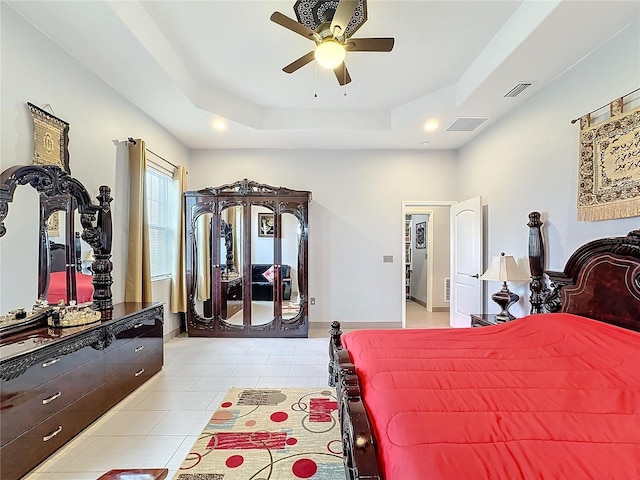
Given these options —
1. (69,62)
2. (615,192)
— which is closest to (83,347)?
(69,62)

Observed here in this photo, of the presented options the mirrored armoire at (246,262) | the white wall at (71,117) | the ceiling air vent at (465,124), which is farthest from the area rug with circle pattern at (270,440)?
the ceiling air vent at (465,124)

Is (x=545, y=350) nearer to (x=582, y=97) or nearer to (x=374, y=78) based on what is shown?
(x=582, y=97)

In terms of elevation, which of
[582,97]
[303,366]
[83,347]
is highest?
[582,97]

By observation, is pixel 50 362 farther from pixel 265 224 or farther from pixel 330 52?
pixel 265 224

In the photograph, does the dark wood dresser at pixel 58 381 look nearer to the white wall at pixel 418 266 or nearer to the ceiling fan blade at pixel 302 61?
the ceiling fan blade at pixel 302 61

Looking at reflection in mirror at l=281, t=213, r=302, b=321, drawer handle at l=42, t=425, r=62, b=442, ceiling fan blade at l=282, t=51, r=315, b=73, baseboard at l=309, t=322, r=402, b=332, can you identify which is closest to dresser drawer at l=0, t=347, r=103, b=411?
drawer handle at l=42, t=425, r=62, b=442

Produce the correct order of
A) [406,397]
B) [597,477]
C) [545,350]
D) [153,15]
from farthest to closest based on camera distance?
[153,15] < [545,350] < [406,397] < [597,477]

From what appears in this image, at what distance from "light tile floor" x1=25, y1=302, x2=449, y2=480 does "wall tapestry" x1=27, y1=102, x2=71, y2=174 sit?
80.3 inches

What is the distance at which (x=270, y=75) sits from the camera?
3.49 metres

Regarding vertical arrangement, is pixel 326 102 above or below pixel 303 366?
above

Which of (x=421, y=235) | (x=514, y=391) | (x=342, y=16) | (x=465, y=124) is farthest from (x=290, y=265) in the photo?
(x=421, y=235)

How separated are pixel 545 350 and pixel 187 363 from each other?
11.2 ft

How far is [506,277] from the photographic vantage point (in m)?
3.31

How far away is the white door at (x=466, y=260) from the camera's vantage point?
4.33m
